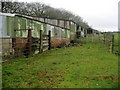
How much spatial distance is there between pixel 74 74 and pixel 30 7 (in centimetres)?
3697

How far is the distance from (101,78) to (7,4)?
1311 inches

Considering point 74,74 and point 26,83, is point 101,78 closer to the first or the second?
point 74,74

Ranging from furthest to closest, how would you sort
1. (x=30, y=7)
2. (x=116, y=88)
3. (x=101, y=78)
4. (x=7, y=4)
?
1. (x=30, y=7)
2. (x=7, y=4)
3. (x=101, y=78)
4. (x=116, y=88)

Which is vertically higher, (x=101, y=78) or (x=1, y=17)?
(x=1, y=17)

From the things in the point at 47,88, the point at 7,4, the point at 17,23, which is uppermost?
the point at 7,4

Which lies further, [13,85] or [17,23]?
[17,23]

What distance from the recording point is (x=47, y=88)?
441 centimetres

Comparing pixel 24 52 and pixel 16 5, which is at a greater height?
pixel 16 5

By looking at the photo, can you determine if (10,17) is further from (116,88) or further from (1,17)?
(116,88)

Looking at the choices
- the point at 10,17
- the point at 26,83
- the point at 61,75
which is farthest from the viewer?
the point at 10,17

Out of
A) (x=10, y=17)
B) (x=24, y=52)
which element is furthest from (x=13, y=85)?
(x=10, y=17)

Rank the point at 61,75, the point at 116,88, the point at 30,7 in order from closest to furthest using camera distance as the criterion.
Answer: the point at 116,88 < the point at 61,75 < the point at 30,7

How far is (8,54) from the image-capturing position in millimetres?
9562

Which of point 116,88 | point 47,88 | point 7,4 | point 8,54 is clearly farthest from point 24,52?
point 7,4
